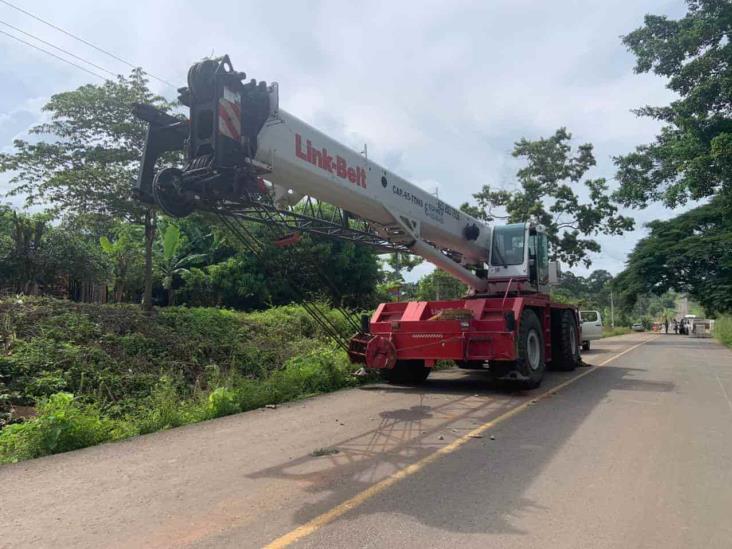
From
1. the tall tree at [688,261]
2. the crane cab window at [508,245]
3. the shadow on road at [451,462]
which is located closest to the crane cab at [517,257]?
the crane cab window at [508,245]

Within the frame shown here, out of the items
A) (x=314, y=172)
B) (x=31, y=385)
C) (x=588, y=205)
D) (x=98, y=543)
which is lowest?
(x=98, y=543)

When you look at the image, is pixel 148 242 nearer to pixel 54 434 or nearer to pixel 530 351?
pixel 54 434

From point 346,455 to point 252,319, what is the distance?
10.8 m

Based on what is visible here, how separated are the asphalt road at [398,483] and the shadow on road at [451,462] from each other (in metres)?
0.02

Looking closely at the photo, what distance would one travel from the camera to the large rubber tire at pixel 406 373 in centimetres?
1131

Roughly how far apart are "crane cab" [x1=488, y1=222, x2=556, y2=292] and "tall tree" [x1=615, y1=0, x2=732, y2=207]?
768 centimetres

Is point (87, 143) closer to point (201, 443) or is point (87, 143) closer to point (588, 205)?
point (201, 443)

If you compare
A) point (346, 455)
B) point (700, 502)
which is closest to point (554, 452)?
point (700, 502)

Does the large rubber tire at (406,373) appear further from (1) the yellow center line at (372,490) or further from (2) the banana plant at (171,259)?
(2) the banana plant at (171,259)

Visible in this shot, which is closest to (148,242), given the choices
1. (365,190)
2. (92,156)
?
(92,156)

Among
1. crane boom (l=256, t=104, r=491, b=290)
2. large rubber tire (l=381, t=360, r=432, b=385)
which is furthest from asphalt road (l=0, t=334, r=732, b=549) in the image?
crane boom (l=256, t=104, r=491, b=290)

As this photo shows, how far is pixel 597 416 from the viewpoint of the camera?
8031 millimetres

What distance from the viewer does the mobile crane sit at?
19.9ft

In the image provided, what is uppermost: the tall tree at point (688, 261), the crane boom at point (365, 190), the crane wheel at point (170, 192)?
the tall tree at point (688, 261)
